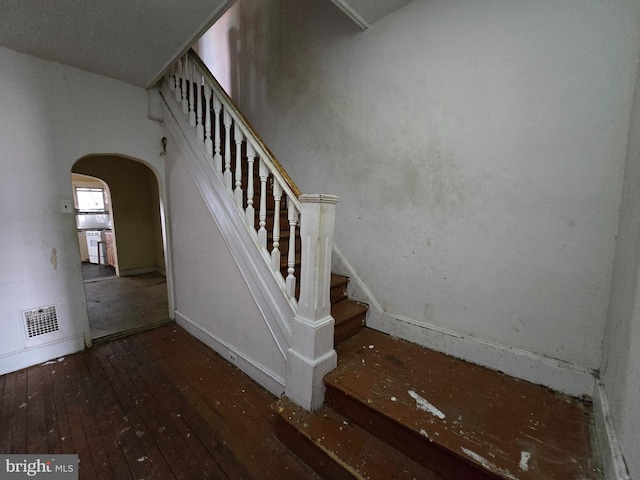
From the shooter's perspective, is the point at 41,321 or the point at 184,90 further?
the point at 184,90

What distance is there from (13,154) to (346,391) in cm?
315

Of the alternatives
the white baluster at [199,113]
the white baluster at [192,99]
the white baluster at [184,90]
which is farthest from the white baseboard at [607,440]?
the white baluster at [184,90]

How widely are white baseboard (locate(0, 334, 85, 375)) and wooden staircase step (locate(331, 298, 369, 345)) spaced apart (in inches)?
99.3

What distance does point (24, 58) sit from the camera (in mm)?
2070

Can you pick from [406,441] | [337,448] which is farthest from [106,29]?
[406,441]

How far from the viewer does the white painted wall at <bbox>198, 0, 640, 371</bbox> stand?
4.52 feet

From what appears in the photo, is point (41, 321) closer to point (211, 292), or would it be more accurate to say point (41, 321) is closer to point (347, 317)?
point (211, 292)

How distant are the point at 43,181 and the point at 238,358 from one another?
2.29 metres

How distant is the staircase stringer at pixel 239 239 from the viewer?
1797mm

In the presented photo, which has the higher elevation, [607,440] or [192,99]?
[192,99]

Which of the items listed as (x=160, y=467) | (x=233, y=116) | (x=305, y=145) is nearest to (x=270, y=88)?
(x=305, y=145)

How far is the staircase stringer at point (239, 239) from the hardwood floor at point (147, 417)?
1.82 ft

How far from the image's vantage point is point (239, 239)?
80.3 inches

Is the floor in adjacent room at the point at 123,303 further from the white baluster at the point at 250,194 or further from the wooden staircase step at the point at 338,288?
the wooden staircase step at the point at 338,288
